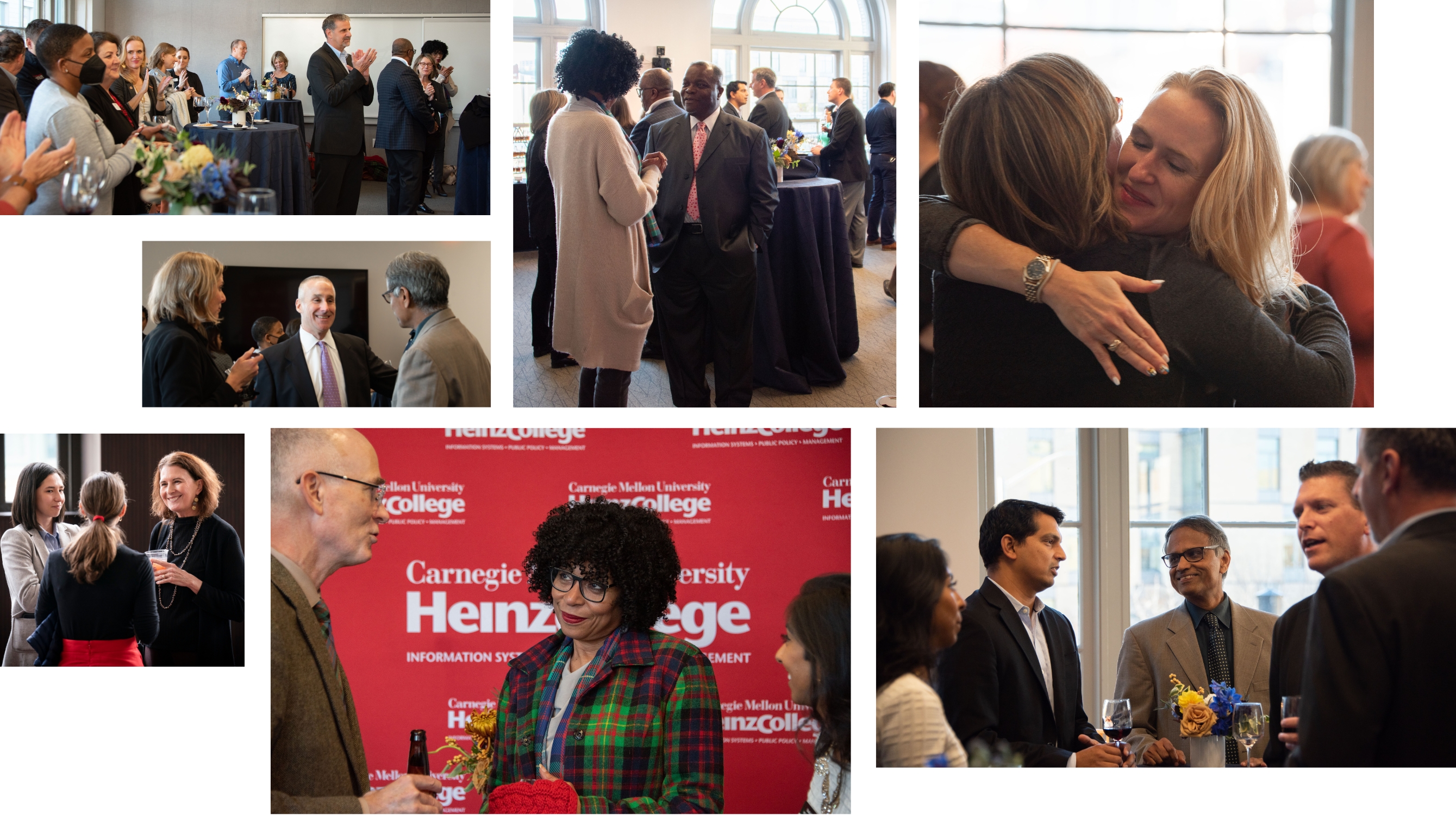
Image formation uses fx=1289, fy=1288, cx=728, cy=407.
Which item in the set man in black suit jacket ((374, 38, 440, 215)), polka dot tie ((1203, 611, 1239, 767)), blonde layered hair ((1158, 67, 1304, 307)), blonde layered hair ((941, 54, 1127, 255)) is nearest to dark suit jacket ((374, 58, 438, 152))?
man in black suit jacket ((374, 38, 440, 215))

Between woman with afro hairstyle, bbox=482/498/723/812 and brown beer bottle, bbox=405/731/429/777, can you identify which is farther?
brown beer bottle, bbox=405/731/429/777

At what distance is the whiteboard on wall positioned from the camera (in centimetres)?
349

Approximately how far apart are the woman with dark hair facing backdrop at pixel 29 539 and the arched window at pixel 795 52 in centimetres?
214

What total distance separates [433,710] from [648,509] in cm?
80

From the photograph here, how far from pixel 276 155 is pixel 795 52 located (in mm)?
1413

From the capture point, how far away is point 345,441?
348 centimetres

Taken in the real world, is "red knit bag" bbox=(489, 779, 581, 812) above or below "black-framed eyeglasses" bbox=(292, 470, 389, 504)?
below

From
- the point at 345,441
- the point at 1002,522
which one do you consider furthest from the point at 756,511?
the point at 345,441

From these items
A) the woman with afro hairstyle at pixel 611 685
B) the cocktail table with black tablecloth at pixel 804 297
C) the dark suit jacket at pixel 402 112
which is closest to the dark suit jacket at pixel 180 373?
the dark suit jacket at pixel 402 112

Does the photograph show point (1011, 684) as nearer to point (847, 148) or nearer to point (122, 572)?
point (847, 148)

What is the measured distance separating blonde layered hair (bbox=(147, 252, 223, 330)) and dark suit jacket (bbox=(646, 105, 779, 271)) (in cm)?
116

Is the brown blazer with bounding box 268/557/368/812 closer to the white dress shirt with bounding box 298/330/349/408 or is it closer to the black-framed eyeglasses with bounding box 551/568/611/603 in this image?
the white dress shirt with bounding box 298/330/349/408

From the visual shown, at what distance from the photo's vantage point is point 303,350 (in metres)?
3.43

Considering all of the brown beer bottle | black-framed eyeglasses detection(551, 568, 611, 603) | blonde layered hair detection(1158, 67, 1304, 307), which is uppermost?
blonde layered hair detection(1158, 67, 1304, 307)
